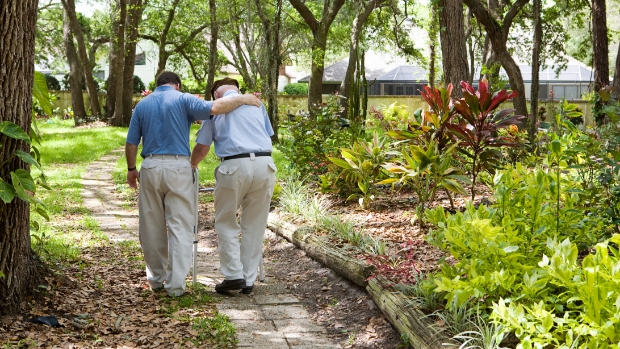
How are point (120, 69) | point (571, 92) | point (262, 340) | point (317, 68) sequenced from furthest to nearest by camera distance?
point (571, 92) → point (120, 69) → point (317, 68) → point (262, 340)

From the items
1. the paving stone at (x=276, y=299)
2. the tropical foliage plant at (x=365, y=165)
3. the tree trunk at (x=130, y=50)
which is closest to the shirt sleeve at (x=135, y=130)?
the paving stone at (x=276, y=299)

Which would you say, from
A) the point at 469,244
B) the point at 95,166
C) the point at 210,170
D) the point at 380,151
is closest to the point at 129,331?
the point at 469,244

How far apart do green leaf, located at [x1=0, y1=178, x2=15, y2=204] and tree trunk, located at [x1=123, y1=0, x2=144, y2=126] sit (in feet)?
69.2

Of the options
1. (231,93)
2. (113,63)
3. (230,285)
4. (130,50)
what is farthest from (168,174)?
(113,63)

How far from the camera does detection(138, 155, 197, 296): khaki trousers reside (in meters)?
5.61

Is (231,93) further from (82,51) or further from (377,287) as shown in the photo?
(82,51)

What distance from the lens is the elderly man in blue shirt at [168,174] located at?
5625 mm

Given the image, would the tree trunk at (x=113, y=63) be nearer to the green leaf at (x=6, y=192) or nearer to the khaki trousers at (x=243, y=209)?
the khaki trousers at (x=243, y=209)

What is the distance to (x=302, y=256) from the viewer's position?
734cm

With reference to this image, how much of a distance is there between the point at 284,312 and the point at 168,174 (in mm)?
1377

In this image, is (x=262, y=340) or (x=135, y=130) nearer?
(x=262, y=340)

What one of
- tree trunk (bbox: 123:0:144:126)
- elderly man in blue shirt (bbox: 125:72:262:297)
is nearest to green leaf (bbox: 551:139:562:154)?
elderly man in blue shirt (bbox: 125:72:262:297)

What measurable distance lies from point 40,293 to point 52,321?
1.57ft

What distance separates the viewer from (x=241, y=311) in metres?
5.44
